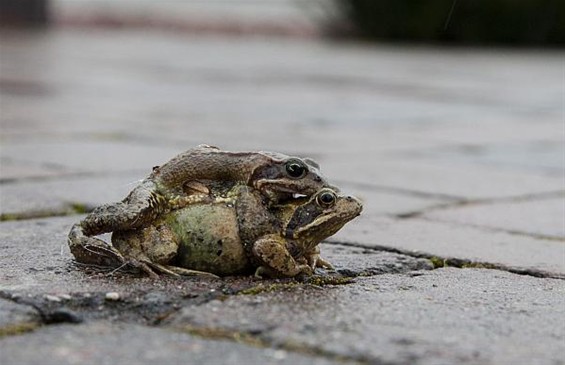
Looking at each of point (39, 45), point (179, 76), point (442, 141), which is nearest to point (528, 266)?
point (442, 141)

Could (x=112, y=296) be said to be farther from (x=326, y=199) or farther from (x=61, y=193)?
(x=61, y=193)

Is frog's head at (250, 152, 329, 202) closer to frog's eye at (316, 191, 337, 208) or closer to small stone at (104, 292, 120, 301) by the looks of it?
frog's eye at (316, 191, 337, 208)

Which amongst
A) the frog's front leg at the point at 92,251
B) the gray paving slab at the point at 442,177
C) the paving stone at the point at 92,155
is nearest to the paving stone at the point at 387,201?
the gray paving slab at the point at 442,177

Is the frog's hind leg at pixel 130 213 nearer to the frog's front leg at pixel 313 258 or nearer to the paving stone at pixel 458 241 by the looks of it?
the frog's front leg at pixel 313 258

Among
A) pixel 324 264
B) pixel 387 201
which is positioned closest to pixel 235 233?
pixel 324 264

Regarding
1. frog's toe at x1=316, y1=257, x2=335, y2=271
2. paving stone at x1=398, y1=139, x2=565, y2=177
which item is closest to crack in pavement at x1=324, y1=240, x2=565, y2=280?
frog's toe at x1=316, y1=257, x2=335, y2=271

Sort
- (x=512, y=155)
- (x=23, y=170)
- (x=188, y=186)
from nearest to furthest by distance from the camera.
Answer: (x=188, y=186) → (x=23, y=170) → (x=512, y=155)
